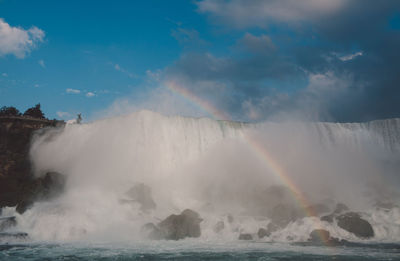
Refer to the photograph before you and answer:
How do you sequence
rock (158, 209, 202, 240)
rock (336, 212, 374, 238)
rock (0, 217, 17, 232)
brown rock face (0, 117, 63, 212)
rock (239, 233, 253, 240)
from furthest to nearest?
brown rock face (0, 117, 63, 212) < rock (0, 217, 17, 232) < rock (158, 209, 202, 240) < rock (239, 233, 253, 240) < rock (336, 212, 374, 238)

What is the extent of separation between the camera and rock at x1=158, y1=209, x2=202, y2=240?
2119cm

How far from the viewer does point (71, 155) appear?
31.4 meters

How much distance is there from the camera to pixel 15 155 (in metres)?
32.6

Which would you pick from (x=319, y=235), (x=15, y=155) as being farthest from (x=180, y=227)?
(x=15, y=155)

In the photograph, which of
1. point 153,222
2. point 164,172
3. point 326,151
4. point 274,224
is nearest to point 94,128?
point 164,172

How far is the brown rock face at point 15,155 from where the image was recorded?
30.3 meters

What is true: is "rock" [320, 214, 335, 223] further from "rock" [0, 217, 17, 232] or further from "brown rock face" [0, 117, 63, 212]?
"rock" [0, 217, 17, 232]

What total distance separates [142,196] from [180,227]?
230 inches

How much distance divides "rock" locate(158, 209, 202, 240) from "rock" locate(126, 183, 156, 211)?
4.09 metres

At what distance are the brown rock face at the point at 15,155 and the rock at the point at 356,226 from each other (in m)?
21.2

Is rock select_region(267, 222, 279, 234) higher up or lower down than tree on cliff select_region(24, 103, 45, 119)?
lower down

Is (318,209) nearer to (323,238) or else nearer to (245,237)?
(323,238)

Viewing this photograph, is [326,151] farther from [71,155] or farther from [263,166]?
[71,155]

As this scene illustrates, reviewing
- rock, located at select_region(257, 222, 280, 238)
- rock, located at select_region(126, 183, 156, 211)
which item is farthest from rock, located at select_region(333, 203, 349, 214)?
rock, located at select_region(126, 183, 156, 211)
